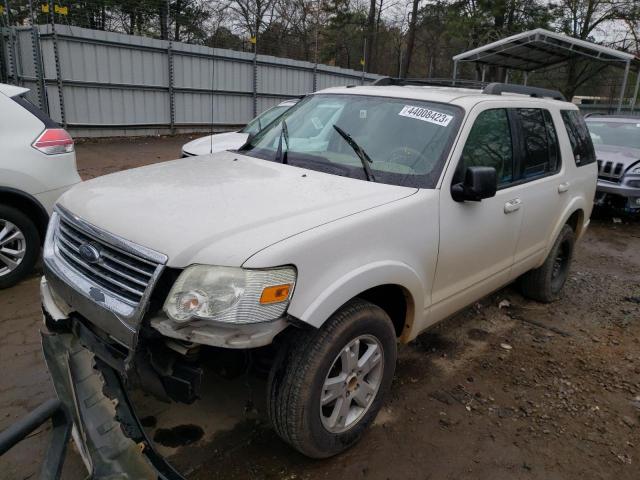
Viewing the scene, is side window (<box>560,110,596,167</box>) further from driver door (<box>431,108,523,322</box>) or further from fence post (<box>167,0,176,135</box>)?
fence post (<box>167,0,176,135</box>)

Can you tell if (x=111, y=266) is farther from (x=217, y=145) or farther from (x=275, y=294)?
(x=217, y=145)

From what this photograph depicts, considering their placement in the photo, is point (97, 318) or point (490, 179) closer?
point (97, 318)

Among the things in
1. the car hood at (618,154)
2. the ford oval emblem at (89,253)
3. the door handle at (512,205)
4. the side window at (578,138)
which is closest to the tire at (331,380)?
the ford oval emblem at (89,253)

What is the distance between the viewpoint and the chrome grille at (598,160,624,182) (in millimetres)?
8203

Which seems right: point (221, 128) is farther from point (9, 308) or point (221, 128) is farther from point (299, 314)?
point (299, 314)

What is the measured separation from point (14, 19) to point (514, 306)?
1335 cm

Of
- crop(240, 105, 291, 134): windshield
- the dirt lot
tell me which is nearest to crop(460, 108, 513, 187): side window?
the dirt lot

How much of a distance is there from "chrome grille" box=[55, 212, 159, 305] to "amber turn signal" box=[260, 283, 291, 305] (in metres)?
0.47

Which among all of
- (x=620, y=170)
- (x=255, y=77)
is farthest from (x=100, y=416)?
(x=255, y=77)

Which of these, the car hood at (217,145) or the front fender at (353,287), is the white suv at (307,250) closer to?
the front fender at (353,287)

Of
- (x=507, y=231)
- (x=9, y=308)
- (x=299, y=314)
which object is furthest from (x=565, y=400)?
(x=9, y=308)

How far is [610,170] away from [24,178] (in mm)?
8421

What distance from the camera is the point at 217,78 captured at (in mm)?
15406

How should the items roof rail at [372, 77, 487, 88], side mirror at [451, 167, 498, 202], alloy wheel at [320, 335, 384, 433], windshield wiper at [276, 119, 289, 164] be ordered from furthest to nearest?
1. roof rail at [372, 77, 487, 88]
2. windshield wiper at [276, 119, 289, 164]
3. side mirror at [451, 167, 498, 202]
4. alloy wheel at [320, 335, 384, 433]
